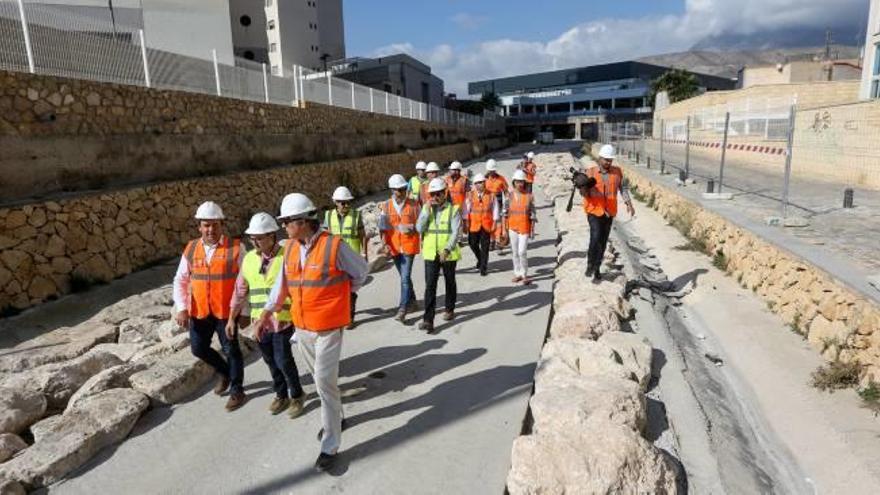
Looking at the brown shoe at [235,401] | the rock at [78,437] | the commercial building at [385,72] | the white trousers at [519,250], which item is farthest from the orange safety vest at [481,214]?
the commercial building at [385,72]

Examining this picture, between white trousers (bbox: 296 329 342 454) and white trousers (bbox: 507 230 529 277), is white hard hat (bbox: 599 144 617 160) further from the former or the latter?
white trousers (bbox: 296 329 342 454)

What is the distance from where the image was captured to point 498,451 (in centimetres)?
421

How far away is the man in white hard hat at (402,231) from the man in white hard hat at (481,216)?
82.6 inches

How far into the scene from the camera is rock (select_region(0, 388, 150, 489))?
12.8ft

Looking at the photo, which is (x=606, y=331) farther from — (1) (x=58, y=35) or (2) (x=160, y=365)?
(1) (x=58, y=35)

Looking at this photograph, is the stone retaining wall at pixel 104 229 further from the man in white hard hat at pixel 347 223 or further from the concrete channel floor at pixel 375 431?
the man in white hard hat at pixel 347 223

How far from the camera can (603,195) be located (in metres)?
7.55

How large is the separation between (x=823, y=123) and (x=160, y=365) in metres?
17.7

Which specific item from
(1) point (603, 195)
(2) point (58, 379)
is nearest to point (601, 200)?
(1) point (603, 195)

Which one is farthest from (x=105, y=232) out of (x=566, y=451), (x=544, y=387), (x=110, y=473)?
(x=566, y=451)

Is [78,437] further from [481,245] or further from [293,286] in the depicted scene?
[481,245]

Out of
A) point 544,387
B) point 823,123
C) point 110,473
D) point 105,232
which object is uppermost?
point 823,123

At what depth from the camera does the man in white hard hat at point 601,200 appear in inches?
298

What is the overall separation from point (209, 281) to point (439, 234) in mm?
2860
